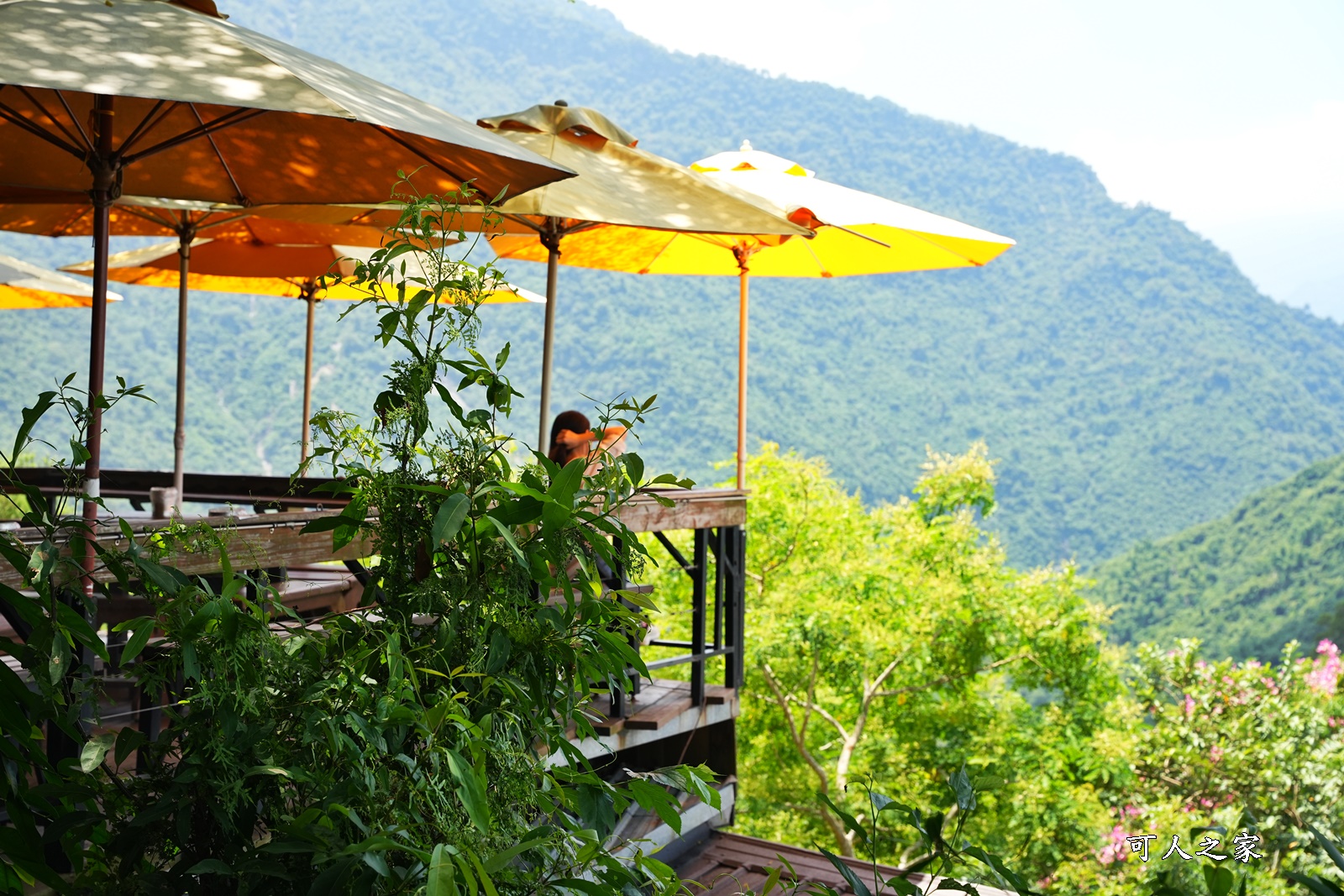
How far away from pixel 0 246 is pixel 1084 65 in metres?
56.2

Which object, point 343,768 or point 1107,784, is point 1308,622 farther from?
point 343,768

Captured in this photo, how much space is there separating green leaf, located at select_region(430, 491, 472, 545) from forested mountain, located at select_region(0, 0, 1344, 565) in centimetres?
3723

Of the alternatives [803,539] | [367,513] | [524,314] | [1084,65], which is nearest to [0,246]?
[524,314]

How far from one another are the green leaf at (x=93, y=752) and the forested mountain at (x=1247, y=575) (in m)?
29.0

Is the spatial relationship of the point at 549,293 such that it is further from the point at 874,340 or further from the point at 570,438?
the point at 874,340

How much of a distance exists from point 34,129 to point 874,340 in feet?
159

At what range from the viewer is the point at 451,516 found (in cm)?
96

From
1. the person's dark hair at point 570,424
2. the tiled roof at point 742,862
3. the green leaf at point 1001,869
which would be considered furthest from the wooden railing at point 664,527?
the green leaf at point 1001,869

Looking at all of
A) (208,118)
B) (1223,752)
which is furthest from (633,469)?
(1223,752)

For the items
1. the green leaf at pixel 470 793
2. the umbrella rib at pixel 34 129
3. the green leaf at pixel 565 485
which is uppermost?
the umbrella rib at pixel 34 129

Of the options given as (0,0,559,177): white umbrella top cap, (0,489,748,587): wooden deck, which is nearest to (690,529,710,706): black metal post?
(0,489,748,587): wooden deck

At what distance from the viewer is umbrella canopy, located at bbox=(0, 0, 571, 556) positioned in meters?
2.06

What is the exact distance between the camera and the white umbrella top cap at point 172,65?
6.51 feet

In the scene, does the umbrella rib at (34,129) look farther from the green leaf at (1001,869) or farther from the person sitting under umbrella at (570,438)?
the green leaf at (1001,869)
